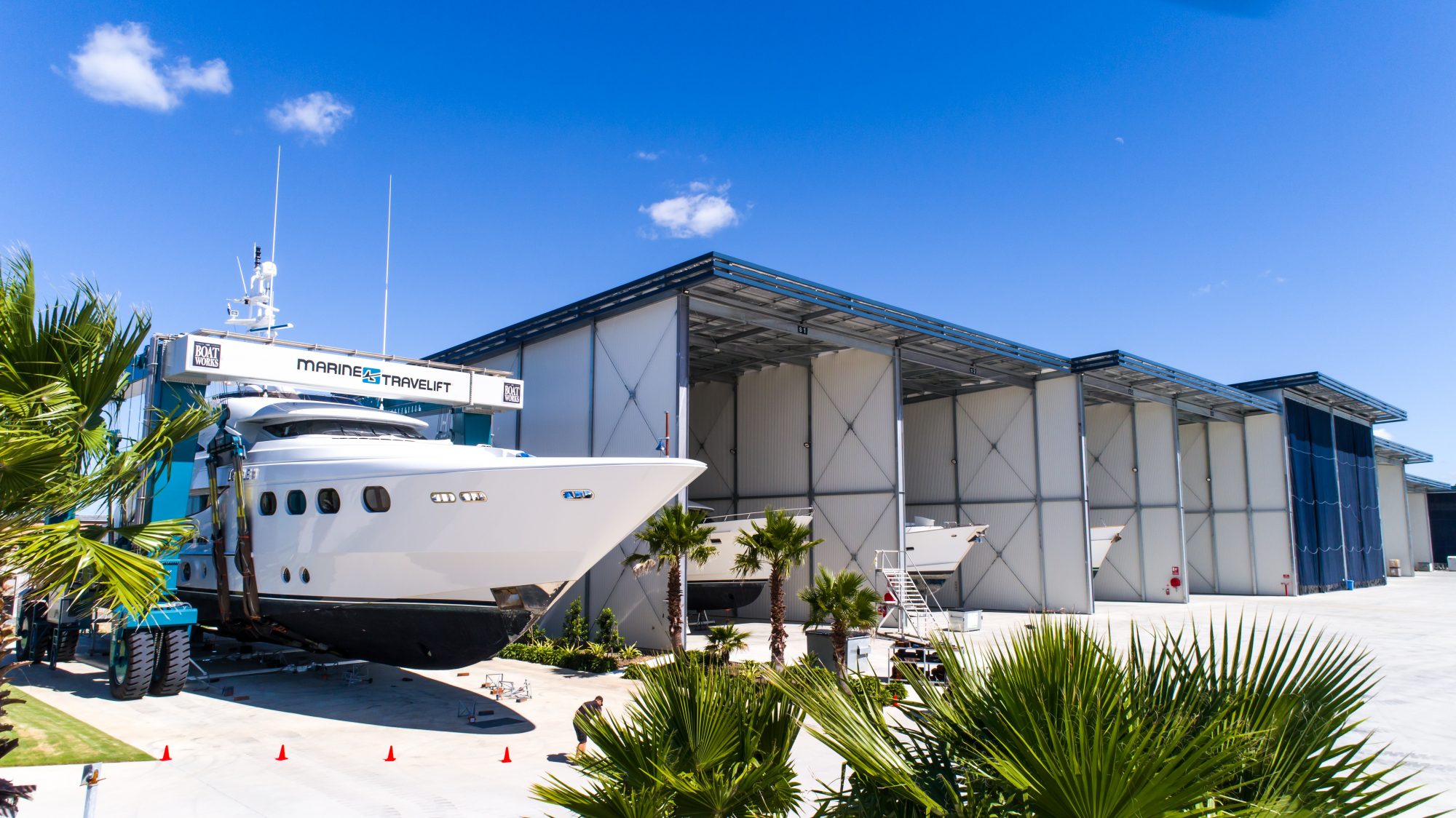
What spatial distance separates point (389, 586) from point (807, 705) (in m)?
10.3

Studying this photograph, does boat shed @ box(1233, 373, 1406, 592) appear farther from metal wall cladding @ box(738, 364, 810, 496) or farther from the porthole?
the porthole

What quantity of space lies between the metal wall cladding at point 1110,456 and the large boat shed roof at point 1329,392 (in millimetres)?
8912

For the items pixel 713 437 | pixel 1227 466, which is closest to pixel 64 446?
pixel 713 437

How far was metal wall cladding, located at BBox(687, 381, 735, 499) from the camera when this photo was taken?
105 feet

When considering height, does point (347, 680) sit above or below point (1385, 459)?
below

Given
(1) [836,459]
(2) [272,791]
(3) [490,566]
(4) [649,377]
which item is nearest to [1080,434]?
(1) [836,459]

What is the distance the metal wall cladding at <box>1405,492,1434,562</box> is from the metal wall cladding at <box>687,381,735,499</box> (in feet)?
245

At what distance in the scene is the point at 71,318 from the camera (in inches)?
209

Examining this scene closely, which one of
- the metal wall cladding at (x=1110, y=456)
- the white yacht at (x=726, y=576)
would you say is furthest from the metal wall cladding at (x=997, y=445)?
the white yacht at (x=726, y=576)

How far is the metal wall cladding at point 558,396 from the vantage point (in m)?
23.1

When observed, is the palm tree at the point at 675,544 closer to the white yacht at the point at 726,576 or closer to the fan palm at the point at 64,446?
the white yacht at the point at 726,576

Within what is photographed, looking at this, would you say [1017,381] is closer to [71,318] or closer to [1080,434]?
[1080,434]

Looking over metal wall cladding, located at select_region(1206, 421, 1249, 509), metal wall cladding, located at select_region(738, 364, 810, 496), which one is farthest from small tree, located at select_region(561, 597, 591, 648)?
metal wall cladding, located at select_region(1206, 421, 1249, 509)

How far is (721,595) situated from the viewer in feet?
90.4
